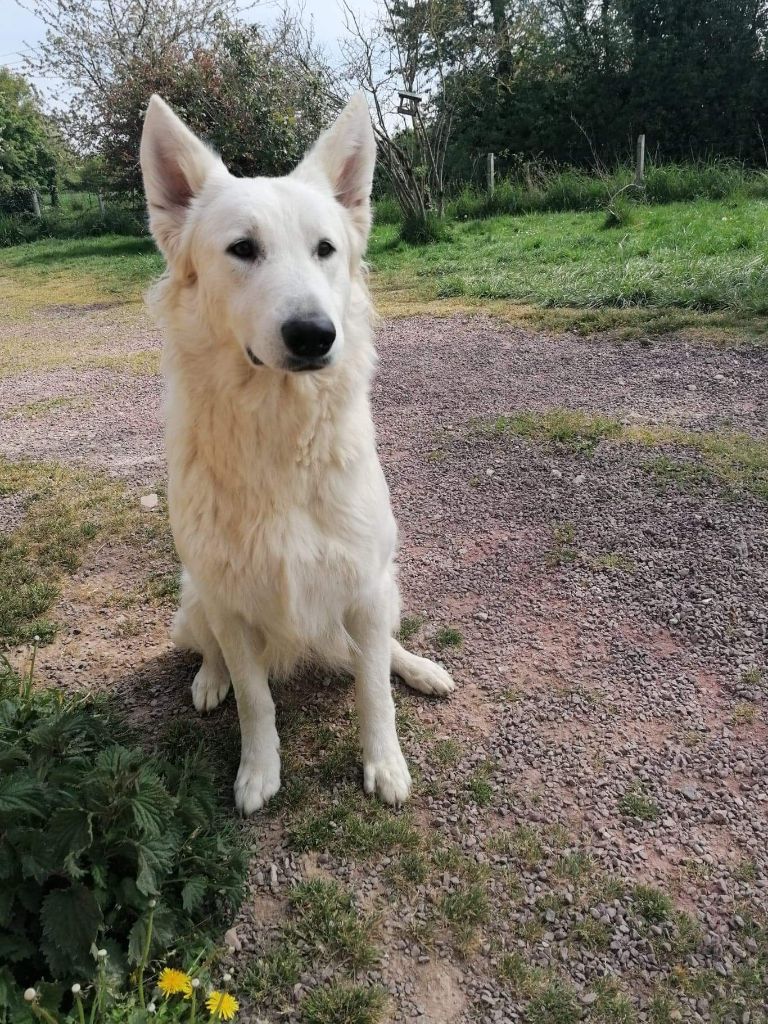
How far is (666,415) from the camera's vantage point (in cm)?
519

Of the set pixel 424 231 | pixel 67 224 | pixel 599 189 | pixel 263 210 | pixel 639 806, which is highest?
pixel 67 224

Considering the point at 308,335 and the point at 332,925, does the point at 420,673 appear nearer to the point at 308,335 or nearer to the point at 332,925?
the point at 332,925

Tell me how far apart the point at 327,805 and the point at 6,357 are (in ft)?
26.9

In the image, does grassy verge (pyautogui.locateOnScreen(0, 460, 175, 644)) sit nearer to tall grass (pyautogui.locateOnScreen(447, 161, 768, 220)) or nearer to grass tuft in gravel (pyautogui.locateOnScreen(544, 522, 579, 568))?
grass tuft in gravel (pyautogui.locateOnScreen(544, 522, 579, 568))

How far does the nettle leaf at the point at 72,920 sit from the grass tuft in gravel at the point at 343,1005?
0.59 m

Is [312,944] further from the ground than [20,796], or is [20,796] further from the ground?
[20,796]

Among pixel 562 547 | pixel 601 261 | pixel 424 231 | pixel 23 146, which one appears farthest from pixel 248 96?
pixel 562 547

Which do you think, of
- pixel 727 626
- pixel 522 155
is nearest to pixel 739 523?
pixel 727 626

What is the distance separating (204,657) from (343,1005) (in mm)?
1428

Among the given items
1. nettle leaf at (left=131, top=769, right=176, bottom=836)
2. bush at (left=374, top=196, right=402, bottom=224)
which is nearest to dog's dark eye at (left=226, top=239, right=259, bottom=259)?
nettle leaf at (left=131, top=769, right=176, bottom=836)

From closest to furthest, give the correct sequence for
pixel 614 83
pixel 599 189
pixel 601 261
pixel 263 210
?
pixel 263 210 < pixel 601 261 < pixel 599 189 < pixel 614 83

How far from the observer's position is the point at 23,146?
23.2 meters

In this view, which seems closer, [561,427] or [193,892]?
[193,892]

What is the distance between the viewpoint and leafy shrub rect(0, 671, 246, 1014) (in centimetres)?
161
